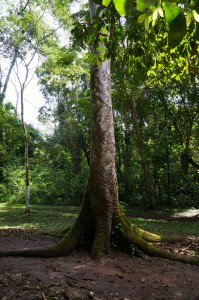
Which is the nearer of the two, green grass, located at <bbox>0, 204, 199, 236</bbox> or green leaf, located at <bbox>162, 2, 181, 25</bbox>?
green leaf, located at <bbox>162, 2, 181, 25</bbox>

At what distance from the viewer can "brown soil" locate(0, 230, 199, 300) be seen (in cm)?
424

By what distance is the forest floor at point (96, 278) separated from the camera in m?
4.24

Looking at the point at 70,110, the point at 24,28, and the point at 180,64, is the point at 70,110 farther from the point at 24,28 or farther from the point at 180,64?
the point at 180,64

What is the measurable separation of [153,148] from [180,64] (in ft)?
41.9

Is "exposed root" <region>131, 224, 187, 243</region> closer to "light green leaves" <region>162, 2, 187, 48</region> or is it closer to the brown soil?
the brown soil

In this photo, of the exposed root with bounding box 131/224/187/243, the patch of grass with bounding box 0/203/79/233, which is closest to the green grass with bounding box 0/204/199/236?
the patch of grass with bounding box 0/203/79/233

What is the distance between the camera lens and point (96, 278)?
4691 millimetres

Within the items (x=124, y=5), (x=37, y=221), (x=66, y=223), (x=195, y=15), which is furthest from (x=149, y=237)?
(x=124, y=5)

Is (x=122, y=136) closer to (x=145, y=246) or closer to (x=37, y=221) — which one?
(x=37, y=221)

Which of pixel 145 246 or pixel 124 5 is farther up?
pixel 124 5

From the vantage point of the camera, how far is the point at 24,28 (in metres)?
12.7

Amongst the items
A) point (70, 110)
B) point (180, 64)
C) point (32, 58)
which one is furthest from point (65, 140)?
point (180, 64)

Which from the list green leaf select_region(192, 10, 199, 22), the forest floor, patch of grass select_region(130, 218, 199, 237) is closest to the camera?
green leaf select_region(192, 10, 199, 22)

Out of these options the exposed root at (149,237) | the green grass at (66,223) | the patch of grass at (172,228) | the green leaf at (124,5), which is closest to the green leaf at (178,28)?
the green leaf at (124,5)
